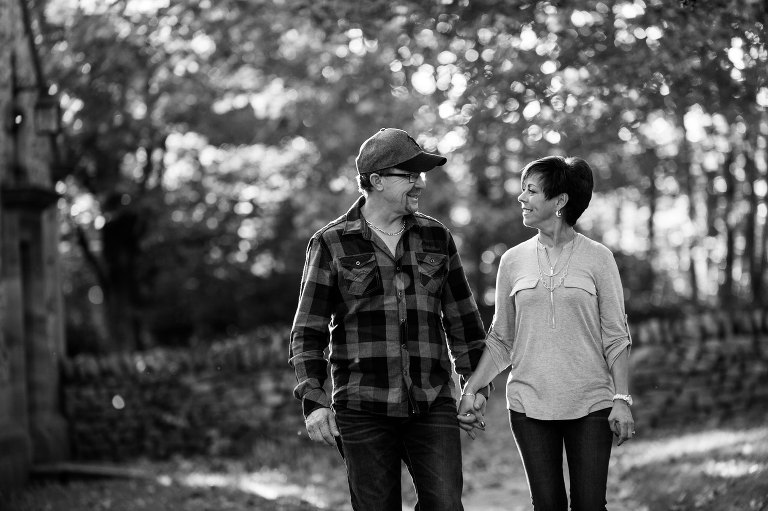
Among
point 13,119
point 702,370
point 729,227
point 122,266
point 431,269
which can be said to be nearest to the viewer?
point 431,269

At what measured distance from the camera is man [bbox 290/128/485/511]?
4.16 meters

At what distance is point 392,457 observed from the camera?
4238 mm

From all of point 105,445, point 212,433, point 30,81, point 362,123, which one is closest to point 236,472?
point 212,433

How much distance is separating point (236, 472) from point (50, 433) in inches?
90.7

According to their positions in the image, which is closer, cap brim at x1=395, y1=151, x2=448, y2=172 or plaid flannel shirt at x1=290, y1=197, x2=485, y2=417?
plaid flannel shirt at x1=290, y1=197, x2=485, y2=417

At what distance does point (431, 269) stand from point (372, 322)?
1.15 feet

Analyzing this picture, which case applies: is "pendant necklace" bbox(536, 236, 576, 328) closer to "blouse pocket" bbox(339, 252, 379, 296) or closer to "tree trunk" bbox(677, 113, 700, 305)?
"blouse pocket" bbox(339, 252, 379, 296)

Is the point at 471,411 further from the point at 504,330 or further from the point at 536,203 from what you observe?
the point at 536,203

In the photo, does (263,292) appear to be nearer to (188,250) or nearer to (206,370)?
(188,250)

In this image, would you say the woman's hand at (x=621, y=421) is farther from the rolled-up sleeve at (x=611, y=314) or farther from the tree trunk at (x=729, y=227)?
the tree trunk at (x=729, y=227)

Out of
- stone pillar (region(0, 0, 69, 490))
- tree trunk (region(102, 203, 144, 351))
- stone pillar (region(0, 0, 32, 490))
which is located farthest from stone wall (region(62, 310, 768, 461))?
tree trunk (region(102, 203, 144, 351))

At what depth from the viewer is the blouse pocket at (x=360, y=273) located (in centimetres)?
425

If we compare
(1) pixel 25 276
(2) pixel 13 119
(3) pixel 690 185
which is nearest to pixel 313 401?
(2) pixel 13 119

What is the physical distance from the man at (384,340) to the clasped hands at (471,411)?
42 mm
